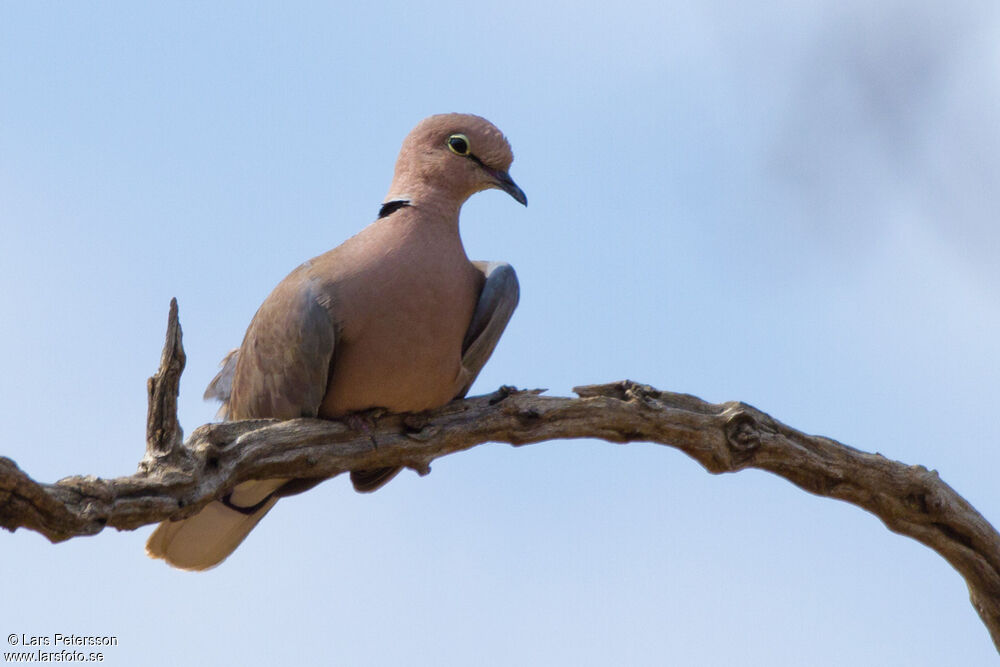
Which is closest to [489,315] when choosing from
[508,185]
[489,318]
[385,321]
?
[489,318]

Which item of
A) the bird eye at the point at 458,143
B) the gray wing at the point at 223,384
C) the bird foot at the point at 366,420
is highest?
the bird eye at the point at 458,143

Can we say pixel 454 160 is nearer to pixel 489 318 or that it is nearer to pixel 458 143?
pixel 458 143

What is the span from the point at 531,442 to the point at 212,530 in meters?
1.64

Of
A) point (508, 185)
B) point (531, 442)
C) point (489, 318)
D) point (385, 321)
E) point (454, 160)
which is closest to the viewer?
point (385, 321)

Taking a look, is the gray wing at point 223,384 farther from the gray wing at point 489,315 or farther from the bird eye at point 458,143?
the bird eye at point 458,143

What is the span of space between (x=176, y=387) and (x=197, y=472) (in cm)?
41

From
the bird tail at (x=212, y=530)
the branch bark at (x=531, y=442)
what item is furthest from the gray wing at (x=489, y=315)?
the bird tail at (x=212, y=530)

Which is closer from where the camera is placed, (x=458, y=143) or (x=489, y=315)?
(x=489, y=315)

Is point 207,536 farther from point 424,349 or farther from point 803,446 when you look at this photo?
point 803,446

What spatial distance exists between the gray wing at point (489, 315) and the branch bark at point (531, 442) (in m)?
0.24

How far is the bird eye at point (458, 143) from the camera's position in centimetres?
578

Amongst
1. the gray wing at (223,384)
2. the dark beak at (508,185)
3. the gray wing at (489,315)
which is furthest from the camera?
the gray wing at (223,384)

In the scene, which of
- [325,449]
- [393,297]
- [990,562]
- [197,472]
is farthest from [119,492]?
[990,562]

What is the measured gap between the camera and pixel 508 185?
586cm
